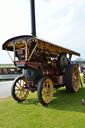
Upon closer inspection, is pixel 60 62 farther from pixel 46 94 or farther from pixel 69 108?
pixel 69 108

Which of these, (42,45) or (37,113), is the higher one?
(42,45)

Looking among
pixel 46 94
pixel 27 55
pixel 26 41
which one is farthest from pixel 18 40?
pixel 46 94

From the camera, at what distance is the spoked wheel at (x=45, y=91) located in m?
3.57

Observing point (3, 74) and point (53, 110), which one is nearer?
point (53, 110)

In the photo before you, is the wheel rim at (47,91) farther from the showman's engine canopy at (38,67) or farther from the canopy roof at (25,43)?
the canopy roof at (25,43)

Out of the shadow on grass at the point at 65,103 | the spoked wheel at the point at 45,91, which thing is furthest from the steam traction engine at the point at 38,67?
the shadow on grass at the point at 65,103

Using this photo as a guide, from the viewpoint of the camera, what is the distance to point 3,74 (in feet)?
50.4

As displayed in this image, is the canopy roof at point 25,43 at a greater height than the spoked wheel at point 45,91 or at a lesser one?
greater

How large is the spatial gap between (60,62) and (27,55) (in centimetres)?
190

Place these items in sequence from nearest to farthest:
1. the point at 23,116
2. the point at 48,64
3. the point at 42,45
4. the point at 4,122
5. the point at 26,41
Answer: the point at 4,122 < the point at 23,116 < the point at 26,41 < the point at 42,45 < the point at 48,64

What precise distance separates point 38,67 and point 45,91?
89 cm

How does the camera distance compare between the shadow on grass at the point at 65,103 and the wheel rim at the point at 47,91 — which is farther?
the wheel rim at the point at 47,91

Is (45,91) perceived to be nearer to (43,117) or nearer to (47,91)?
(47,91)

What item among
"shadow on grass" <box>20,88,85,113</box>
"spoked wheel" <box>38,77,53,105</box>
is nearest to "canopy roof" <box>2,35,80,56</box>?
"spoked wheel" <box>38,77,53,105</box>
